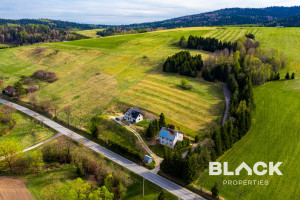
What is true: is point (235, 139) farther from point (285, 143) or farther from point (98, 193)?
point (98, 193)

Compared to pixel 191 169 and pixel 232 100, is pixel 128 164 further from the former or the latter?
pixel 232 100

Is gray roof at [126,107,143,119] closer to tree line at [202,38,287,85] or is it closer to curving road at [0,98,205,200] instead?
curving road at [0,98,205,200]

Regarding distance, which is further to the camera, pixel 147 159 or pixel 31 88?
pixel 31 88

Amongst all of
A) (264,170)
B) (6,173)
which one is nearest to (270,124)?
(264,170)

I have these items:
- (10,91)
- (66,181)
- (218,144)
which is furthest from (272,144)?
(10,91)

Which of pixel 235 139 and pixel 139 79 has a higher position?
pixel 139 79

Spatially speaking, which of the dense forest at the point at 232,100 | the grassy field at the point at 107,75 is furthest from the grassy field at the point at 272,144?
the grassy field at the point at 107,75

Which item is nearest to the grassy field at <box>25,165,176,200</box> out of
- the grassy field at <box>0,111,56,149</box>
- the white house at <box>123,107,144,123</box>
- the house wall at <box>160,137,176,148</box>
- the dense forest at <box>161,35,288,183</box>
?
the dense forest at <box>161,35,288,183</box>
